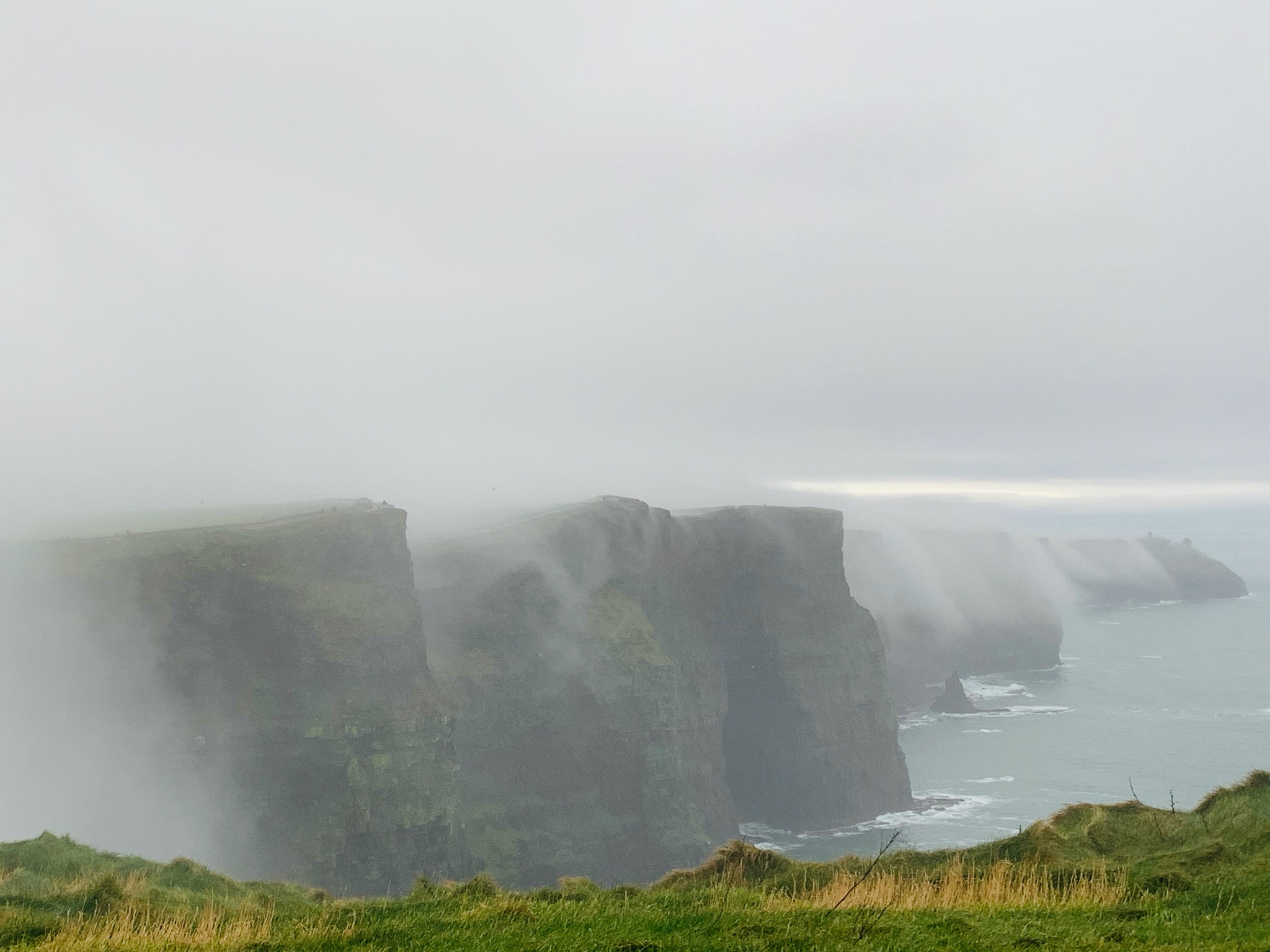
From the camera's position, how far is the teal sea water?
341 feet

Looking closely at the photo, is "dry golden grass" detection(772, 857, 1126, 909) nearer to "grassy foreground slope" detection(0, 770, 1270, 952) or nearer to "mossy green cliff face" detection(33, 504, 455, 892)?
"grassy foreground slope" detection(0, 770, 1270, 952)

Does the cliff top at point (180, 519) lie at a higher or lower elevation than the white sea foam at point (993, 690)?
higher

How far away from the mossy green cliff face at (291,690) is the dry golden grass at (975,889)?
6342 centimetres

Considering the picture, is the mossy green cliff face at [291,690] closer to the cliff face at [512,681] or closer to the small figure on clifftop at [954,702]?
the cliff face at [512,681]

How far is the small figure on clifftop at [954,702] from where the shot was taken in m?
162

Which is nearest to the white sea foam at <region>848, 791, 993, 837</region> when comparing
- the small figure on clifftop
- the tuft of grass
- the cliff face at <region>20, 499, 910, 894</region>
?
the cliff face at <region>20, 499, 910, 894</region>

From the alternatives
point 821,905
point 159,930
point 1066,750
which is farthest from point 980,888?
point 1066,750

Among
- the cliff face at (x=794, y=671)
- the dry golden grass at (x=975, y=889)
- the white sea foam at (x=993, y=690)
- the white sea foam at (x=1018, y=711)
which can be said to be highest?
the dry golden grass at (x=975, y=889)

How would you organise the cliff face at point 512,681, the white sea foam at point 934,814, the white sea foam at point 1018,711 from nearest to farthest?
the cliff face at point 512,681, the white sea foam at point 934,814, the white sea foam at point 1018,711

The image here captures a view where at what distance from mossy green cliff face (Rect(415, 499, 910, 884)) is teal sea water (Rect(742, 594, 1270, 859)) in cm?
970

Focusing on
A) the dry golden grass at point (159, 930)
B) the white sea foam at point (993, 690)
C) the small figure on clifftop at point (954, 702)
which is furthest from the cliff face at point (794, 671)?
the dry golden grass at point (159, 930)

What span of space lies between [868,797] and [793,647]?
21.1 meters

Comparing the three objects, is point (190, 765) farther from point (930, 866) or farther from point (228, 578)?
point (930, 866)

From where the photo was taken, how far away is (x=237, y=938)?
12.0 metres
